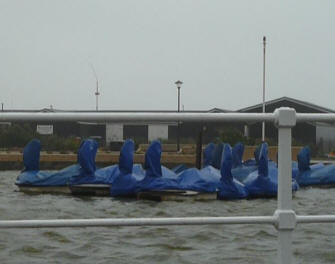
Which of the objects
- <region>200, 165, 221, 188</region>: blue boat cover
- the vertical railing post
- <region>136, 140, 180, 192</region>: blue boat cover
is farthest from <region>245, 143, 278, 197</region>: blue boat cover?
the vertical railing post

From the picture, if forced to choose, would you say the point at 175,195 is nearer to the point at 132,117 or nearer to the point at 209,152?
the point at 209,152

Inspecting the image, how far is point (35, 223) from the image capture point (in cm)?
279

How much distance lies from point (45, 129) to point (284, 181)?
123 centimetres

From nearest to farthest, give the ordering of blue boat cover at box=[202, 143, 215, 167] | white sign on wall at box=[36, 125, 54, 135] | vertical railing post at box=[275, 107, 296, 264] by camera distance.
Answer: vertical railing post at box=[275, 107, 296, 264]
white sign on wall at box=[36, 125, 54, 135]
blue boat cover at box=[202, 143, 215, 167]

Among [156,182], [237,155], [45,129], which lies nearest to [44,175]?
[45,129]

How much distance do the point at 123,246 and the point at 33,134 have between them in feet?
8.96

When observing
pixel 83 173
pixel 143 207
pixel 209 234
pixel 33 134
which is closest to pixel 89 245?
pixel 209 234

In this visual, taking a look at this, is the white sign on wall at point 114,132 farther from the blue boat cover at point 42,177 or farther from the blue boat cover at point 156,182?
the blue boat cover at point 156,182

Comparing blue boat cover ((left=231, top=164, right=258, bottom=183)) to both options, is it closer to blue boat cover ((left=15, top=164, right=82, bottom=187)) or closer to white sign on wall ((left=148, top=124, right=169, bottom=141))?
blue boat cover ((left=15, top=164, right=82, bottom=187))

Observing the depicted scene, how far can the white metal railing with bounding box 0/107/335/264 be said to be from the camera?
2809mm

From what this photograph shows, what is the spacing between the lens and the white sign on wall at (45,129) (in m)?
3.18

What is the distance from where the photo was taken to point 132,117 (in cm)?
287

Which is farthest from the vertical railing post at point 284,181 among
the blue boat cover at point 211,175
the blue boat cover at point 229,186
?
the blue boat cover at point 211,175

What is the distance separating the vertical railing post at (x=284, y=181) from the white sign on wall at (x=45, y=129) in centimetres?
114
